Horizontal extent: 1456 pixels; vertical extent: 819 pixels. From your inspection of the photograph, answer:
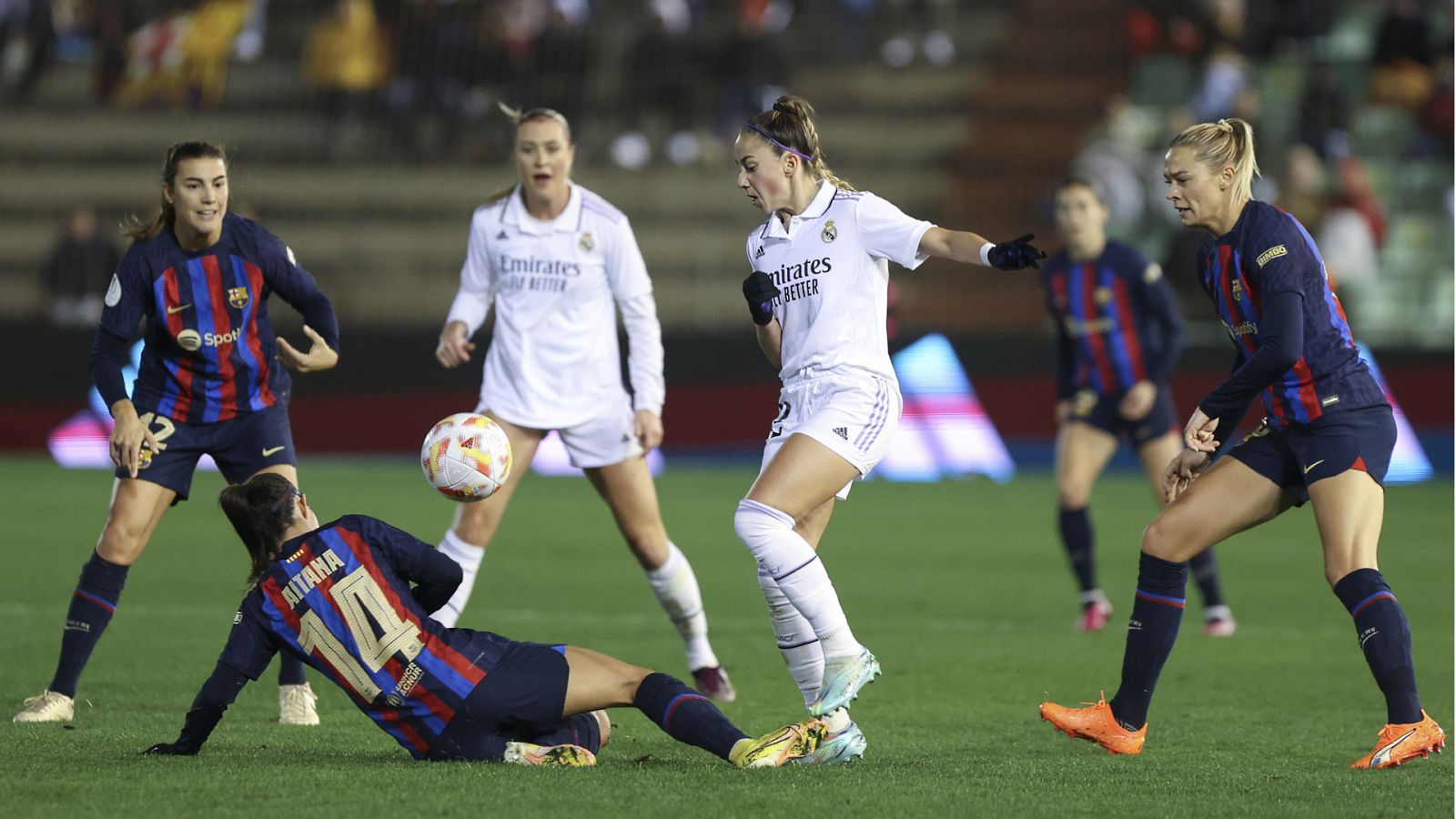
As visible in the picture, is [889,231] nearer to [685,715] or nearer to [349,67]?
[685,715]

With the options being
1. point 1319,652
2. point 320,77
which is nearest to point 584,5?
point 320,77

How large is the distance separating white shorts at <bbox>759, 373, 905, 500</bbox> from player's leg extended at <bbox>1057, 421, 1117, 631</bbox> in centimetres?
364

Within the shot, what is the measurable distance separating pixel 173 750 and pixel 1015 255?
9.40 feet

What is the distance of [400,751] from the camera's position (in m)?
5.56

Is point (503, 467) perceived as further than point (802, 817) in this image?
Yes

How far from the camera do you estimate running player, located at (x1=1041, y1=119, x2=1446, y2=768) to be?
550cm

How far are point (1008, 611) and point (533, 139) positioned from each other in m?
3.96

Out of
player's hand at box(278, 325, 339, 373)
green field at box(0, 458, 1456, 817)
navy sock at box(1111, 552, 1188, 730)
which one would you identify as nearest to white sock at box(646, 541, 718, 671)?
green field at box(0, 458, 1456, 817)

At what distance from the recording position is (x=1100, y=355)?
30.5 feet

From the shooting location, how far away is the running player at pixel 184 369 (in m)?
6.19

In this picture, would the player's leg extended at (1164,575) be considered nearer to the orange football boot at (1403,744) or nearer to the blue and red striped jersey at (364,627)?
the orange football boot at (1403,744)

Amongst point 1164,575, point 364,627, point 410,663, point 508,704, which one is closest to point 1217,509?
point 1164,575

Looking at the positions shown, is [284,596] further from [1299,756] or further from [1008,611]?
[1008,611]

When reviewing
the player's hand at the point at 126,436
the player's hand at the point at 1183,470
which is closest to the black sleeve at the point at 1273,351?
the player's hand at the point at 1183,470
